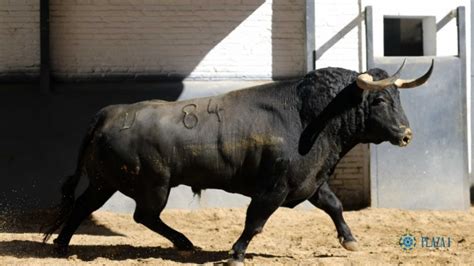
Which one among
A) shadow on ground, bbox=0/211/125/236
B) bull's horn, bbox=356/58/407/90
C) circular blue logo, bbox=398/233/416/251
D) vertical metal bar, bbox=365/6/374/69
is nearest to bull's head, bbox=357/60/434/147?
bull's horn, bbox=356/58/407/90

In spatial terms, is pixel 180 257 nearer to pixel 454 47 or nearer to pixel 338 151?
pixel 338 151

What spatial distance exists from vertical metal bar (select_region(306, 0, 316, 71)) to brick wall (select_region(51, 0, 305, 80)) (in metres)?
0.32

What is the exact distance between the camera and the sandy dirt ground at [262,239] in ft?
28.0

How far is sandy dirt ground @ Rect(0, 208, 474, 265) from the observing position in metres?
→ 8.55

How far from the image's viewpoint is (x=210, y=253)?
9031mm

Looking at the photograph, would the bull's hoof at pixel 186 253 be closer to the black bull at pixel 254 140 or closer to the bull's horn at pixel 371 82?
the black bull at pixel 254 140

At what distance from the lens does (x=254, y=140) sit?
8.43m

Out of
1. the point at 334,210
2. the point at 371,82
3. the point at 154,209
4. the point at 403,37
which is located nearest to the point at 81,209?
the point at 154,209

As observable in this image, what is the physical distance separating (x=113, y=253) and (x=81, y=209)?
0.53 meters

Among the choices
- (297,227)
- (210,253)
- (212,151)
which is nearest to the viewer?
(212,151)

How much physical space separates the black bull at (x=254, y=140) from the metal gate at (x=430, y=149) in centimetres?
389

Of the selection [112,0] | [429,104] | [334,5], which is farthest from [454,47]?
[112,0]

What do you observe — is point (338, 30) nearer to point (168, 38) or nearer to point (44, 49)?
point (168, 38)

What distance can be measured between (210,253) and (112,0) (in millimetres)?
4543
